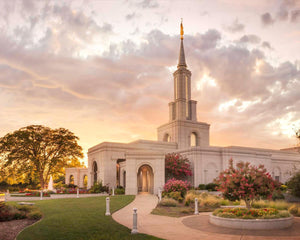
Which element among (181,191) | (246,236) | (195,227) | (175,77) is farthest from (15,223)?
(175,77)

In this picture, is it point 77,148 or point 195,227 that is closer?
point 195,227

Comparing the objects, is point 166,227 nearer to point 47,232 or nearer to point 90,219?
point 90,219

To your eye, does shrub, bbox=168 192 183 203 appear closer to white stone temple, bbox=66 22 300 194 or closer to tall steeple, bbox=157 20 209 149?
white stone temple, bbox=66 22 300 194

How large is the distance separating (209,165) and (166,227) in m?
25.6

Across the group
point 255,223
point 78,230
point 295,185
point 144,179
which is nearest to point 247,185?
point 255,223

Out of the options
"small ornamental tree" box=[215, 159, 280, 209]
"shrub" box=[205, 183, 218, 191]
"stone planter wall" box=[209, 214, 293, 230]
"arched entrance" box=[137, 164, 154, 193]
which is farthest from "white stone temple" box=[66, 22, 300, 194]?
"stone planter wall" box=[209, 214, 293, 230]

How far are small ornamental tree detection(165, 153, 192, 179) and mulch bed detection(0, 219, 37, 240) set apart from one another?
2168cm

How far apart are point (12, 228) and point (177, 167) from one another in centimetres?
2387

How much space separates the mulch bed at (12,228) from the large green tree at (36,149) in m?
26.1

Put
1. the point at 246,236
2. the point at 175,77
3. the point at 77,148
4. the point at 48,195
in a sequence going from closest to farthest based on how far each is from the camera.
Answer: the point at 246,236
the point at 48,195
the point at 77,148
the point at 175,77

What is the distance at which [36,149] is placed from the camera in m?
40.0

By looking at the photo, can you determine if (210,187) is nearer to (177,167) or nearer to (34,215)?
(177,167)

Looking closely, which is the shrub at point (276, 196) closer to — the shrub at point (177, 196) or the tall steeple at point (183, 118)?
the shrub at point (177, 196)

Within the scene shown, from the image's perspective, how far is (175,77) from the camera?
5003 centimetres
